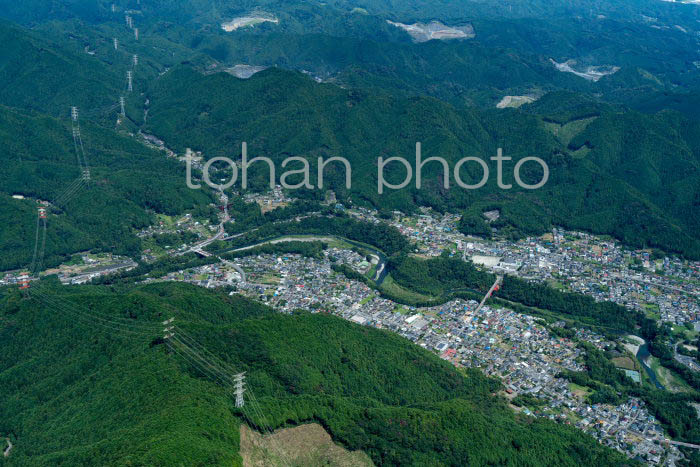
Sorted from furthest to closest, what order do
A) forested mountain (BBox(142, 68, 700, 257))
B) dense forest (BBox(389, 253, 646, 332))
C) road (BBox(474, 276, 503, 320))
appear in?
forested mountain (BBox(142, 68, 700, 257)) < road (BBox(474, 276, 503, 320)) < dense forest (BBox(389, 253, 646, 332))

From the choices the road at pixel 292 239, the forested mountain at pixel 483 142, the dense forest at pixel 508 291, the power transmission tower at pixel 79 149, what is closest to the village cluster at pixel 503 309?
the dense forest at pixel 508 291

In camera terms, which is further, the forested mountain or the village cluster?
the forested mountain

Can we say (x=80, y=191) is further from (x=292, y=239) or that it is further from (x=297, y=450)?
(x=297, y=450)

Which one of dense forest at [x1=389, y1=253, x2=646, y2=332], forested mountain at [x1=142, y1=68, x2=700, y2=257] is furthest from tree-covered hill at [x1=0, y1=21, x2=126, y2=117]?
dense forest at [x1=389, y1=253, x2=646, y2=332]

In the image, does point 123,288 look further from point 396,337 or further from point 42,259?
point 396,337

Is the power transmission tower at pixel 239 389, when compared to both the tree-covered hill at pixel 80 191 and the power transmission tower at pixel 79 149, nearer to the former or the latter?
the tree-covered hill at pixel 80 191

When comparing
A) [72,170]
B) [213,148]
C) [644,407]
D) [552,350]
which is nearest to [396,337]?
[552,350]

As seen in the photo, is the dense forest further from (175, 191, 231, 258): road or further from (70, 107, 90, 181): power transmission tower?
(70, 107, 90, 181): power transmission tower

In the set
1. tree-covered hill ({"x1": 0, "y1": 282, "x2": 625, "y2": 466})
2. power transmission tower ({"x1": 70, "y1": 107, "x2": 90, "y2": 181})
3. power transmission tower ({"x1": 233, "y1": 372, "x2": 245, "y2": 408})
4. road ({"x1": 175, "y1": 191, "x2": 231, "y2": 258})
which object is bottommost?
road ({"x1": 175, "y1": 191, "x2": 231, "y2": 258})
